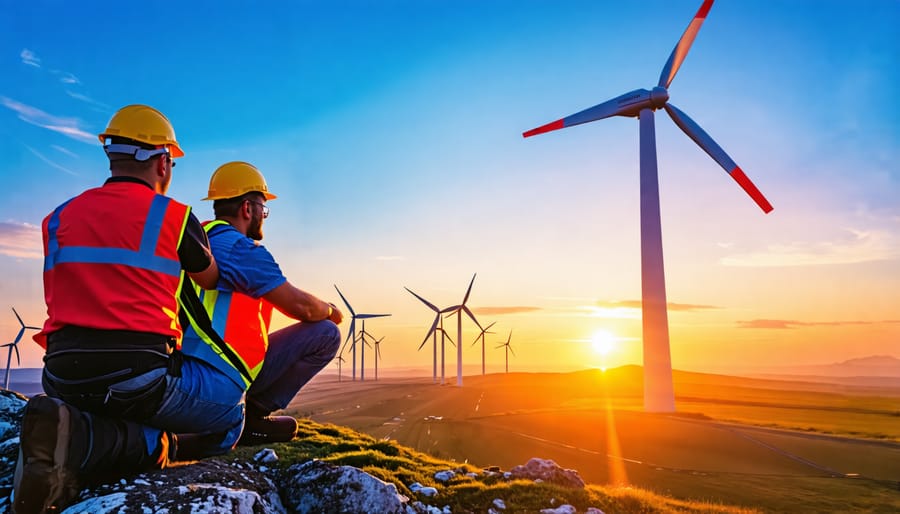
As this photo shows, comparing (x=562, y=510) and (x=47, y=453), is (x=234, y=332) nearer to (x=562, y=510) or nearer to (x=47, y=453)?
(x=47, y=453)

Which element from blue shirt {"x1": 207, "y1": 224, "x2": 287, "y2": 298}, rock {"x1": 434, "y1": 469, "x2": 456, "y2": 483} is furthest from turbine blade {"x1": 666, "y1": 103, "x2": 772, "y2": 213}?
blue shirt {"x1": 207, "y1": 224, "x2": 287, "y2": 298}

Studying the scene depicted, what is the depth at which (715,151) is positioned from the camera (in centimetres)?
3772

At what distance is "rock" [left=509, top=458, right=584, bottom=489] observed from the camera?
8.81 metres

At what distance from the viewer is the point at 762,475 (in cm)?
1998

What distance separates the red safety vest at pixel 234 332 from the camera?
15.8ft

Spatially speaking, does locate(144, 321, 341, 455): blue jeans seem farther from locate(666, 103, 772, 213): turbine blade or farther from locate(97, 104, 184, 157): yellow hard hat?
locate(666, 103, 772, 213): turbine blade

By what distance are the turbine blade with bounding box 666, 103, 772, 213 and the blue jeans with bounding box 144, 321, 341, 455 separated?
35.4m

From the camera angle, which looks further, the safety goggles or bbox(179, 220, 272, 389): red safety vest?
bbox(179, 220, 272, 389): red safety vest

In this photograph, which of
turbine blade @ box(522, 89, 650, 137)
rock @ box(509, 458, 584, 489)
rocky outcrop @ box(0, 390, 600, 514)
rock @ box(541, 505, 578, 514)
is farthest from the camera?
turbine blade @ box(522, 89, 650, 137)

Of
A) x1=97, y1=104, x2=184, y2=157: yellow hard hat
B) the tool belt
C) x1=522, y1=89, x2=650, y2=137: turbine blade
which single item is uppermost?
x1=522, y1=89, x2=650, y2=137: turbine blade

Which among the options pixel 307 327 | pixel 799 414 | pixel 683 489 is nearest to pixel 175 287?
pixel 307 327

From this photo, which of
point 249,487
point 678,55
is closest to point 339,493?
point 249,487

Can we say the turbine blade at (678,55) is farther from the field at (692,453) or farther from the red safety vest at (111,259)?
the red safety vest at (111,259)

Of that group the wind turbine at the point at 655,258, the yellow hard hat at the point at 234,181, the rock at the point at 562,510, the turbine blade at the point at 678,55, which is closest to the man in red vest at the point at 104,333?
the yellow hard hat at the point at 234,181
